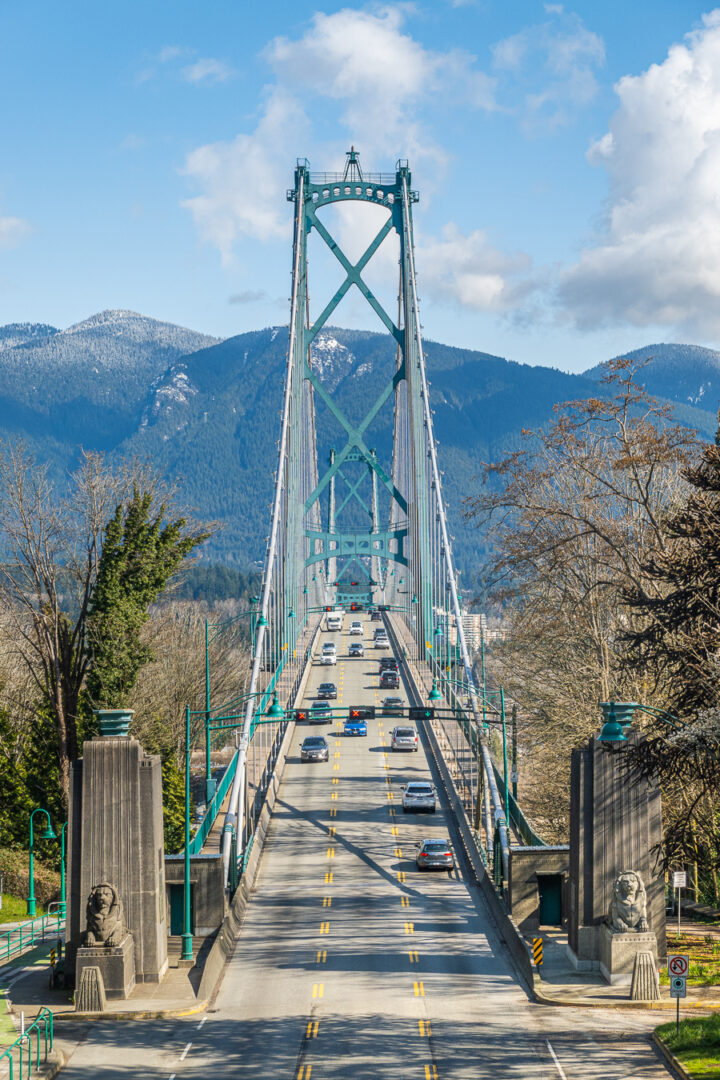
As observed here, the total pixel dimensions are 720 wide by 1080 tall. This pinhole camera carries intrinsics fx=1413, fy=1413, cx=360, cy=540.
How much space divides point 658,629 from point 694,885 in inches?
713

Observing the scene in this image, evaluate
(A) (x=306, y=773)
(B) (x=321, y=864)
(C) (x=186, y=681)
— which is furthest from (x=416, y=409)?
(B) (x=321, y=864)

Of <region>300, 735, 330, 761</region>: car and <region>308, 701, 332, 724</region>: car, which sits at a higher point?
<region>308, 701, 332, 724</region>: car

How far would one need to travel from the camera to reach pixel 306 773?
66.1 metres

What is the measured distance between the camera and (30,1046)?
28406 millimetres

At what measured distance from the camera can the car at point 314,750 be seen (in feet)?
225

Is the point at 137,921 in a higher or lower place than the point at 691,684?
lower

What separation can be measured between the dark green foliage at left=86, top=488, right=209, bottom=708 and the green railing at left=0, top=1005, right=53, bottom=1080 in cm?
2398

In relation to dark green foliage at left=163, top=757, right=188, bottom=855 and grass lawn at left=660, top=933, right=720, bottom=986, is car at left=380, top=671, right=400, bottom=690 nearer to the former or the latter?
dark green foliage at left=163, top=757, right=188, bottom=855

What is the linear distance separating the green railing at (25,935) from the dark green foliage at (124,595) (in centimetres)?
988

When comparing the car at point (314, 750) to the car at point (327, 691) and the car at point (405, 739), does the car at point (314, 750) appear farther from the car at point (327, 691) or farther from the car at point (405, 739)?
the car at point (327, 691)

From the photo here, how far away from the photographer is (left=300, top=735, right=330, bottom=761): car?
6862 centimetres

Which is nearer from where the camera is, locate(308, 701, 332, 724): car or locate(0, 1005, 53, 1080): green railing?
locate(0, 1005, 53, 1080): green railing

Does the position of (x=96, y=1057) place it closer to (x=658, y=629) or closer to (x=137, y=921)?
(x=137, y=921)

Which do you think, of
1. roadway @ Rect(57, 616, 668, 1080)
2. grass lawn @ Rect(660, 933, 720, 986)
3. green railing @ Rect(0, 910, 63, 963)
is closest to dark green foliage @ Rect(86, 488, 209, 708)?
roadway @ Rect(57, 616, 668, 1080)
